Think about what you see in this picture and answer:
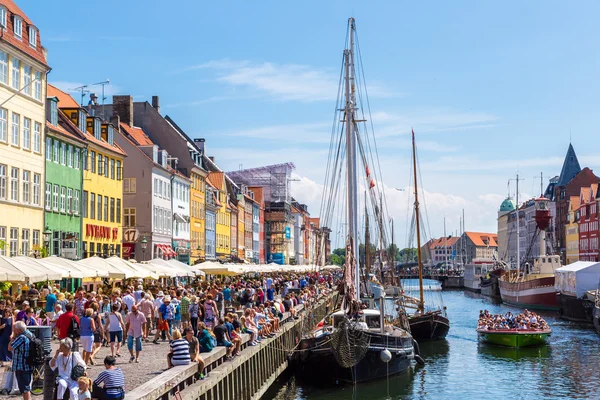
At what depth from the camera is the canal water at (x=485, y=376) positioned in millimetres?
35656

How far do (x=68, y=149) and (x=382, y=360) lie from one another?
28.3 m

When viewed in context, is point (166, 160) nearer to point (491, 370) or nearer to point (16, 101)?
point (16, 101)

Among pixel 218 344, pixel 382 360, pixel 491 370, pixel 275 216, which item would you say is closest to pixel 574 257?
pixel 275 216

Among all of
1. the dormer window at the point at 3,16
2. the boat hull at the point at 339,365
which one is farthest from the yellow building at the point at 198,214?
the boat hull at the point at 339,365

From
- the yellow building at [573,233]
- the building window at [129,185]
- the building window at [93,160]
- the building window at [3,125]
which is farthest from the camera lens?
the yellow building at [573,233]

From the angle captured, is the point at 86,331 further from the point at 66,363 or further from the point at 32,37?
the point at 32,37

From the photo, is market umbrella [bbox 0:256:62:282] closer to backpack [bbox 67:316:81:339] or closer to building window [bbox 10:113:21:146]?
backpack [bbox 67:316:81:339]

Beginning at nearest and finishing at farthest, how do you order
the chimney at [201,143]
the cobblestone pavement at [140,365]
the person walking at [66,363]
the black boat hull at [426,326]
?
the person walking at [66,363], the cobblestone pavement at [140,365], the black boat hull at [426,326], the chimney at [201,143]

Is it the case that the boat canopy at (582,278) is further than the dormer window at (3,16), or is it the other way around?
the boat canopy at (582,278)

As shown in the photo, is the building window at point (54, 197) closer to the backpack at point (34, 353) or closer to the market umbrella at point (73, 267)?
the market umbrella at point (73, 267)

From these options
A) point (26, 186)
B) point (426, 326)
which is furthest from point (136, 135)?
point (426, 326)

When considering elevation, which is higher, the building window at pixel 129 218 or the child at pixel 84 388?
the building window at pixel 129 218

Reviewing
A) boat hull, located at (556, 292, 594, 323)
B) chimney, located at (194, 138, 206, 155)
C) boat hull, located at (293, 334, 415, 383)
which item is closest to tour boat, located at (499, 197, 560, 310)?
boat hull, located at (556, 292, 594, 323)

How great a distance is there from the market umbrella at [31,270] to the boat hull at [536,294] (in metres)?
69.8
